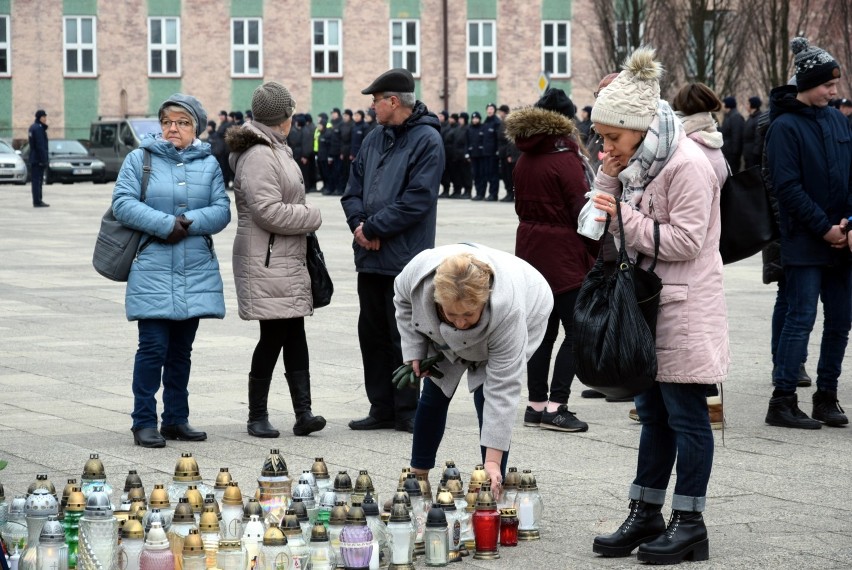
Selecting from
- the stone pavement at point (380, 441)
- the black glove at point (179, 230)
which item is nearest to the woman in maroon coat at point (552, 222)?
the stone pavement at point (380, 441)

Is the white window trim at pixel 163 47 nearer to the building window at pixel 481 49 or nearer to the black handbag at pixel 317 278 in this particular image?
the building window at pixel 481 49

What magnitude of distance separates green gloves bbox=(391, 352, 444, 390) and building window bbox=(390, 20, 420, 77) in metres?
47.9

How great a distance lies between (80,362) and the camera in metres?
11.2

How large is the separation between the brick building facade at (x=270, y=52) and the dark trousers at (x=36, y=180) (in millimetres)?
20238

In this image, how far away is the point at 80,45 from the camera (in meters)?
51.5

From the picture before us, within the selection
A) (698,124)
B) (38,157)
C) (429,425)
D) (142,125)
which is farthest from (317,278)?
(142,125)

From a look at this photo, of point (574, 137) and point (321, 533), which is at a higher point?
point (574, 137)

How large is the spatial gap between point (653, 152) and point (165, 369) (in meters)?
3.70

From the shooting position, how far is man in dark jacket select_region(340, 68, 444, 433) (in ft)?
28.5

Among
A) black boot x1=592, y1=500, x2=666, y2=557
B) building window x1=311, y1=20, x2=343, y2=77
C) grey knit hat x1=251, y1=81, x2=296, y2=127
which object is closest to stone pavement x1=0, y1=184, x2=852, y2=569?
black boot x1=592, y1=500, x2=666, y2=557

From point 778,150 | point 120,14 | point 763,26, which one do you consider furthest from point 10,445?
point 120,14

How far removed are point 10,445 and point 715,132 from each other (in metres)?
4.08

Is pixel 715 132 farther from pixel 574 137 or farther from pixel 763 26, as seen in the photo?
pixel 763 26

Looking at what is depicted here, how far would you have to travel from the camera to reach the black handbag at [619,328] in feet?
18.3
